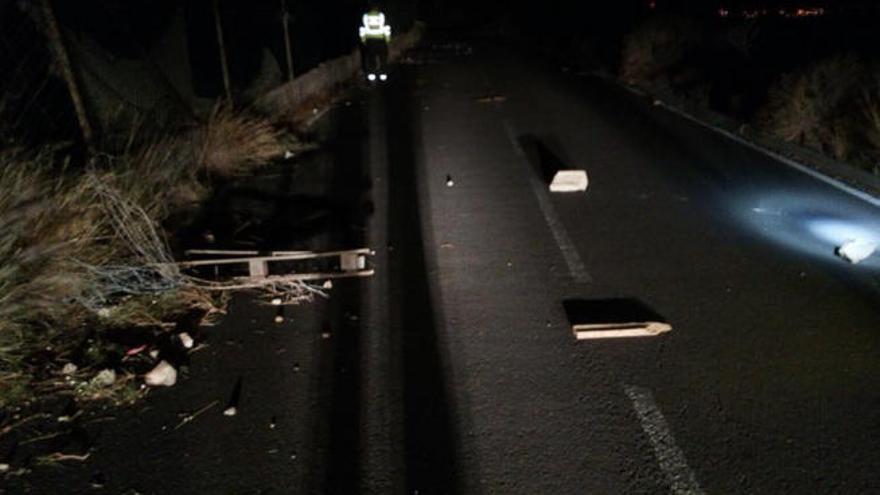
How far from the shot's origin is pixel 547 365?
4.34m

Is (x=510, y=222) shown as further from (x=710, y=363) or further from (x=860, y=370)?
(x=860, y=370)

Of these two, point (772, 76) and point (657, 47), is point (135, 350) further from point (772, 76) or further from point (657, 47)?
point (657, 47)

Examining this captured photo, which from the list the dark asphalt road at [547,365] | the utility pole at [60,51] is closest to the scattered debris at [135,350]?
the dark asphalt road at [547,365]

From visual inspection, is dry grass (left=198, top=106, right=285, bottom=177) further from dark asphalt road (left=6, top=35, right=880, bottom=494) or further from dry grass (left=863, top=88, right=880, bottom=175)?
dry grass (left=863, top=88, right=880, bottom=175)

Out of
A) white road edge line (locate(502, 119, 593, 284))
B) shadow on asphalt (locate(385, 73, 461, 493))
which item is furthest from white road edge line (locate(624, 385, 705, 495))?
white road edge line (locate(502, 119, 593, 284))

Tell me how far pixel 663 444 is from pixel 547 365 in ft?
3.27

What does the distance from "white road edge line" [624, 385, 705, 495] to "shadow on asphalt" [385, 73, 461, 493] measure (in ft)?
3.51

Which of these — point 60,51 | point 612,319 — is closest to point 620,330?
point 612,319

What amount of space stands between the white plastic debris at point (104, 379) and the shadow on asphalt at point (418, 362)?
1.81 m

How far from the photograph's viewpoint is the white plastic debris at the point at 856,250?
586cm

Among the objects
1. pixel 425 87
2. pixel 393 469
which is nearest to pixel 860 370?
pixel 393 469

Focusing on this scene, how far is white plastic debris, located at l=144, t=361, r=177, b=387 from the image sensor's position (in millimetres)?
4160

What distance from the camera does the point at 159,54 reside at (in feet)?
43.5

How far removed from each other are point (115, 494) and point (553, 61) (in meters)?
27.9
